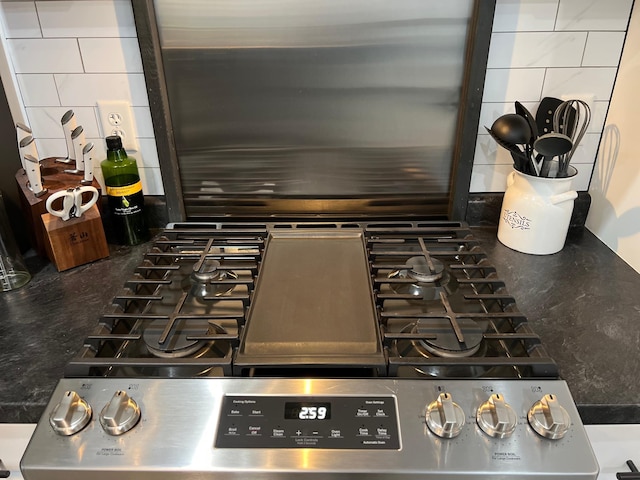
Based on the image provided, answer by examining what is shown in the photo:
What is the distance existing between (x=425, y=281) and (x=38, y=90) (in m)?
0.96

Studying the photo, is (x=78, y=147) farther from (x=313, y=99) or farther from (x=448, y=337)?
(x=448, y=337)

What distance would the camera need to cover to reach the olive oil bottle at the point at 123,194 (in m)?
1.19

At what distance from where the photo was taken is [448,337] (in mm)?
888

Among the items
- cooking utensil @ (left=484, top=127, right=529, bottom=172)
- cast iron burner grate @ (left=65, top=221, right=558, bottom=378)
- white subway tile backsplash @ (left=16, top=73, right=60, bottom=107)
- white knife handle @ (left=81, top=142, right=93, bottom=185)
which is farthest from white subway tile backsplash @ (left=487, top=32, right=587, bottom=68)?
white subway tile backsplash @ (left=16, top=73, right=60, bottom=107)

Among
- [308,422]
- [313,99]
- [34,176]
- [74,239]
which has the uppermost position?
[313,99]

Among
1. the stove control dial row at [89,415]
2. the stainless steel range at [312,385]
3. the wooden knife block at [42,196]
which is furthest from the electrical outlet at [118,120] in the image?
the stove control dial row at [89,415]

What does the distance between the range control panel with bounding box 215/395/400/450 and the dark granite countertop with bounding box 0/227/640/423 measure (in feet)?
0.99

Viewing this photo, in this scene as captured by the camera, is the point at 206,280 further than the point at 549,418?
Yes

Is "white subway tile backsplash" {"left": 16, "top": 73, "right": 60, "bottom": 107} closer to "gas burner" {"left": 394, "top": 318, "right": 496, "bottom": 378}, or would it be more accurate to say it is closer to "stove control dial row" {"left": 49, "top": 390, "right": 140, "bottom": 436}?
"stove control dial row" {"left": 49, "top": 390, "right": 140, "bottom": 436}

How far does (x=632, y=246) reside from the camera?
117cm

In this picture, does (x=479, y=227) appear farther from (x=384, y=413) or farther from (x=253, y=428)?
(x=253, y=428)

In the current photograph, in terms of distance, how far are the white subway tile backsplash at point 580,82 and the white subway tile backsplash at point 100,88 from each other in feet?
3.03

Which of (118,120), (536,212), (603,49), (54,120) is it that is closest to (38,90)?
(54,120)

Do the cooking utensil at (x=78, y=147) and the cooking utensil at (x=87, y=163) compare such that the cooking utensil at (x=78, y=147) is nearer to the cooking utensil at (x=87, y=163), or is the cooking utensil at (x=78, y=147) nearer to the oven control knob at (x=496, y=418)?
the cooking utensil at (x=87, y=163)
